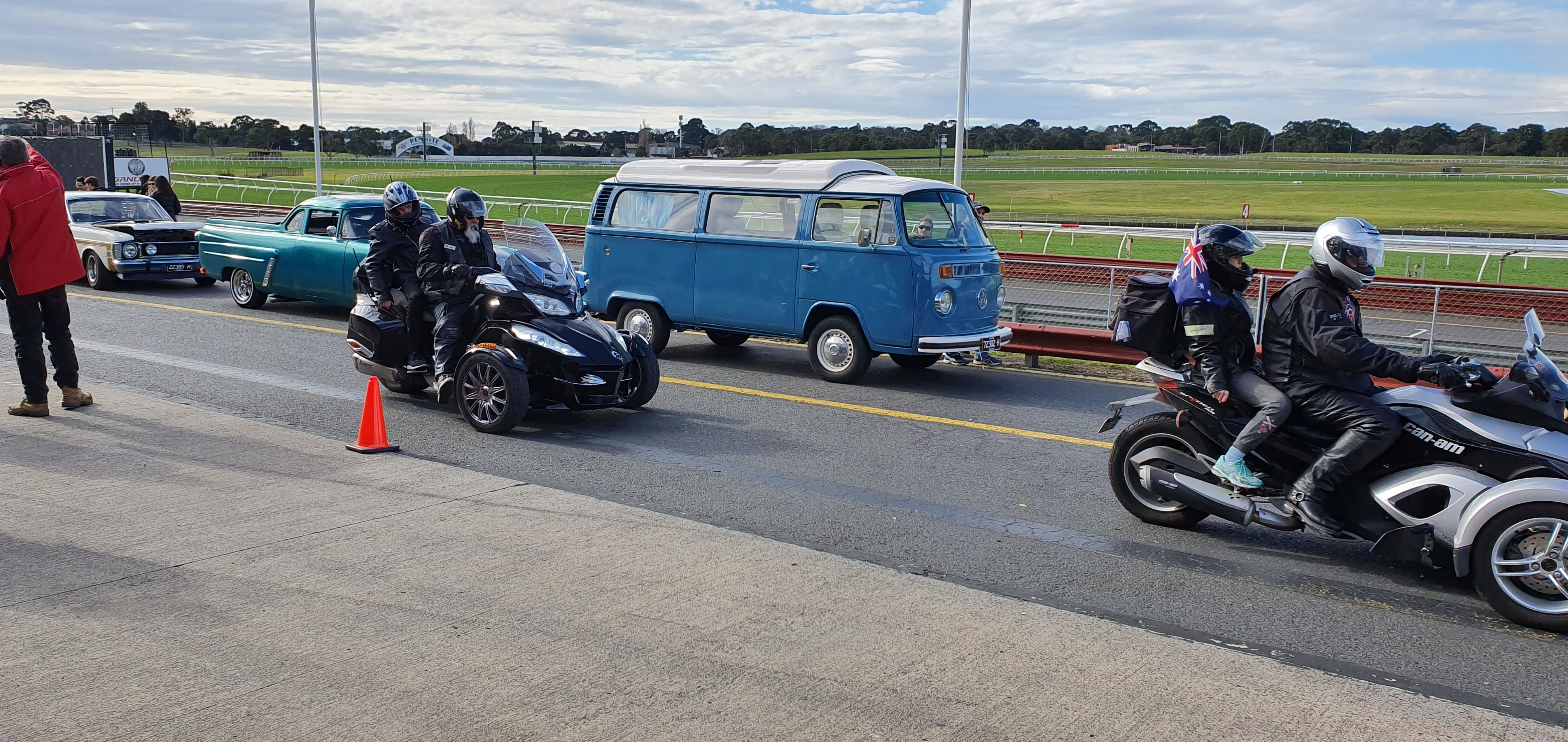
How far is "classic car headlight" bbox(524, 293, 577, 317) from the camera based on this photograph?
9.59 m

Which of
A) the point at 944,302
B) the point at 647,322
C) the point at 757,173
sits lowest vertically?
A: the point at 647,322

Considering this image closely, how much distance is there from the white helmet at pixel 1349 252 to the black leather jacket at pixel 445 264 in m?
6.25

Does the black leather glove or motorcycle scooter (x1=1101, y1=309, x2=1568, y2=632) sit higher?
the black leather glove

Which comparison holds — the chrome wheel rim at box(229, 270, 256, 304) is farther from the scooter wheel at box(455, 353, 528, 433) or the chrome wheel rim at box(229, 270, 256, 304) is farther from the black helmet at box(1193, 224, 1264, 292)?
the black helmet at box(1193, 224, 1264, 292)

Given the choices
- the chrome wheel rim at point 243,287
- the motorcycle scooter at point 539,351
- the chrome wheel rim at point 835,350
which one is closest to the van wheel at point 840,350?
the chrome wheel rim at point 835,350

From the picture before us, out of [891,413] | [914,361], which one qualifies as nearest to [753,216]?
[914,361]

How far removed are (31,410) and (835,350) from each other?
22.8ft

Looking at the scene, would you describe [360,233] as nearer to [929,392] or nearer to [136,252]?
[136,252]

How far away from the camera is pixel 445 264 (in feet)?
31.4

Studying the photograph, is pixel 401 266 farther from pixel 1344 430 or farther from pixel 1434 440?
pixel 1434 440

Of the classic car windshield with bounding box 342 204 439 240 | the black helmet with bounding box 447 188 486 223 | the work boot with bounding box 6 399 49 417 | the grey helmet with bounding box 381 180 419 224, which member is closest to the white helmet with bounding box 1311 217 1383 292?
the black helmet with bounding box 447 188 486 223

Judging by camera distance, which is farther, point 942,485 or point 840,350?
point 840,350

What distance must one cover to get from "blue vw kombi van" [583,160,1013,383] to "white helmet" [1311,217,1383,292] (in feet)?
18.2

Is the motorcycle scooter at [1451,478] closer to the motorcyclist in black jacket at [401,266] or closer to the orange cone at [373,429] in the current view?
the orange cone at [373,429]
